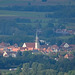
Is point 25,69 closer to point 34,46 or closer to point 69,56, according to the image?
point 69,56

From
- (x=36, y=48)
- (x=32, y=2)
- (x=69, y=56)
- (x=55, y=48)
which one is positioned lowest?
(x=32, y=2)

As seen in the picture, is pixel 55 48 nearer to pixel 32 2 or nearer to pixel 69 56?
pixel 69 56

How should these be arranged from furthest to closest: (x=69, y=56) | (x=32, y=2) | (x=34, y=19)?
(x=32, y=2)
(x=34, y=19)
(x=69, y=56)

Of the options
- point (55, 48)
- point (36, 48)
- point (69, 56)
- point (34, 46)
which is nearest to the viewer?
point (69, 56)

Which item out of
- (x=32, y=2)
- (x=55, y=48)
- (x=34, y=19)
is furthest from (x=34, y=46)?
(x=32, y=2)

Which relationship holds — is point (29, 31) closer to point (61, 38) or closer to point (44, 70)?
point (61, 38)

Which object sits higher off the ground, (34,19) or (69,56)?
(69,56)

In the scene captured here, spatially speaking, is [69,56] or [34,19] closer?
[69,56]

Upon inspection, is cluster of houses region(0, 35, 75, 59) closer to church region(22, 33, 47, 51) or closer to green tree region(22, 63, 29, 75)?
church region(22, 33, 47, 51)

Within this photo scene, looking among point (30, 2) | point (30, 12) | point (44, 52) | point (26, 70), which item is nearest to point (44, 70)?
point (26, 70)

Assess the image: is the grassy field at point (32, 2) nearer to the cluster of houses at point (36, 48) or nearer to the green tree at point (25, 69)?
the cluster of houses at point (36, 48)
